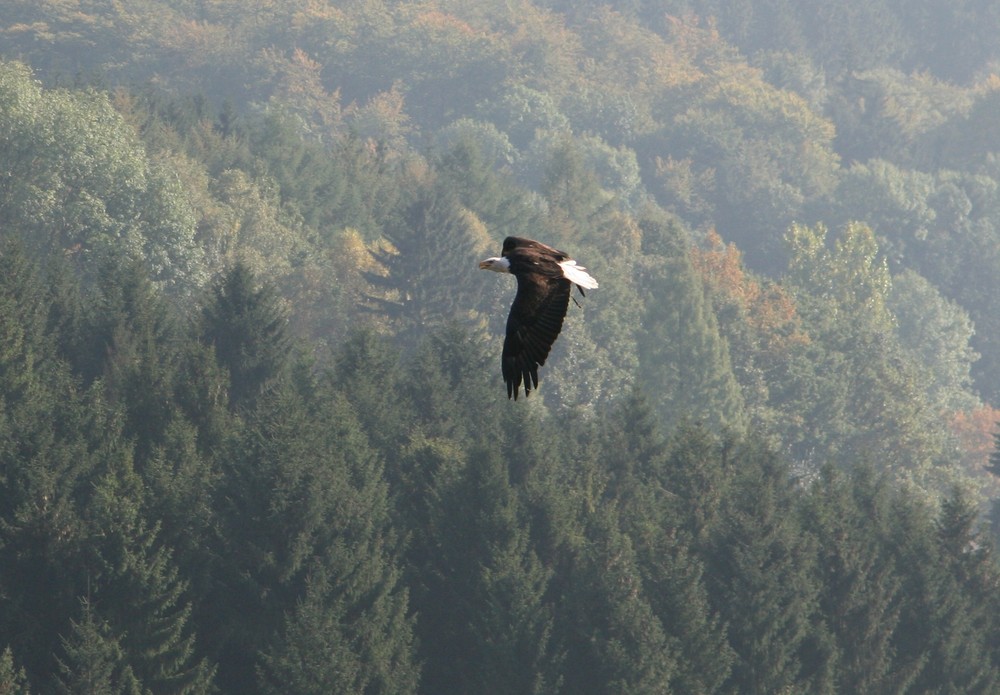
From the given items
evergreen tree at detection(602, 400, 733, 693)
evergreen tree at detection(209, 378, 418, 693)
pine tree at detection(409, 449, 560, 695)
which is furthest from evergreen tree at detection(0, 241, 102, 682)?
evergreen tree at detection(602, 400, 733, 693)

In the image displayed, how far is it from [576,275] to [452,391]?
1830 inches

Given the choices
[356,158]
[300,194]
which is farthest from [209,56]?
[300,194]

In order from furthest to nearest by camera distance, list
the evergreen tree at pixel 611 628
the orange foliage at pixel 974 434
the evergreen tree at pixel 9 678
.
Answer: the orange foliage at pixel 974 434 → the evergreen tree at pixel 611 628 → the evergreen tree at pixel 9 678

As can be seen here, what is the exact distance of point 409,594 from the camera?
52.2 meters

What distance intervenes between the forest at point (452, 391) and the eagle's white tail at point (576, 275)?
24992 mm

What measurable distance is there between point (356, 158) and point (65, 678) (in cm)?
8065

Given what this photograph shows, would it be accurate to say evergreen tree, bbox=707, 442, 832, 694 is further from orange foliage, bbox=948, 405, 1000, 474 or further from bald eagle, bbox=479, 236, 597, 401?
orange foliage, bbox=948, 405, 1000, 474

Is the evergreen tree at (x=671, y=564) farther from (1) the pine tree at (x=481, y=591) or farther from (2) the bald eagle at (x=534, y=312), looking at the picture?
(2) the bald eagle at (x=534, y=312)

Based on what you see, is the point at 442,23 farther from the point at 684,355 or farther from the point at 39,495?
the point at 39,495

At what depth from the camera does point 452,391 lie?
6675cm

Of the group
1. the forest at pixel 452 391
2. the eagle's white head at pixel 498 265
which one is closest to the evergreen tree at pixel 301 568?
the forest at pixel 452 391

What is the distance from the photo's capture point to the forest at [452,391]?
48.6 m

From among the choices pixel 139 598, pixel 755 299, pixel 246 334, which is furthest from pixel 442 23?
pixel 139 598

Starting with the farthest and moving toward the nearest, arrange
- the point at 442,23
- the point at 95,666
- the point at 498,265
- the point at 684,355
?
the point at 442,23 < the point at 684,355 < the point at 95,666 < the point at 498,265
